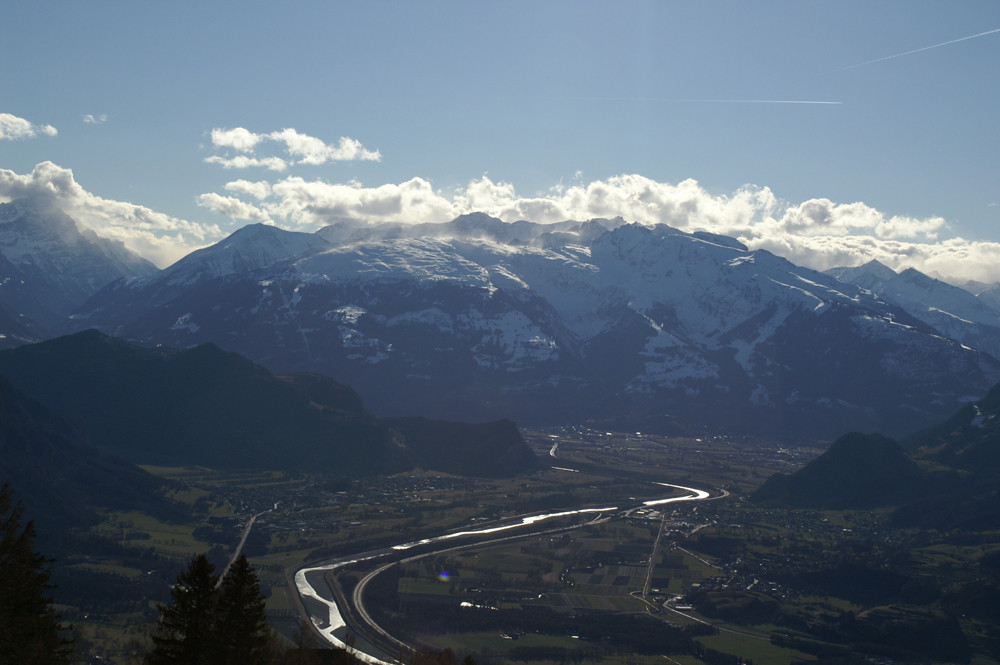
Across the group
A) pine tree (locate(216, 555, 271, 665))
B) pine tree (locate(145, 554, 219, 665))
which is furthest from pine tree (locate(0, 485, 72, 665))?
pine tree (locate(216, 555, 271, 665))

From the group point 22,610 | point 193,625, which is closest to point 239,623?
point 193,625

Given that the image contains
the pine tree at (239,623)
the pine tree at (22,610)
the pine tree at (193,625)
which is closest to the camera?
the pine tree at (193,625)

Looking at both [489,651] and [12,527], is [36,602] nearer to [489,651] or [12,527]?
[12,527]

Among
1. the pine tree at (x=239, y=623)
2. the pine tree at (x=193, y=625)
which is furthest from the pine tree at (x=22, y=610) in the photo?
the pine tree at (x=239, y=623)

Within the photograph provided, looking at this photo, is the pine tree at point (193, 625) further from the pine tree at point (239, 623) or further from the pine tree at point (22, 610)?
the pine tree at point (22, 610)

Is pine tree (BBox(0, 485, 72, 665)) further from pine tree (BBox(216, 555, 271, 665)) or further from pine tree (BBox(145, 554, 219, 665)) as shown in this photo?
pine tree (BBox(216, 555, 271, 665))

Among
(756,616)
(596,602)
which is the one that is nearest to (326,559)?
(596,602)

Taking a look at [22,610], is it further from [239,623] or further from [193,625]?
[239,623]

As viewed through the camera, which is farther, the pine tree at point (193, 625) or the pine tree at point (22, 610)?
the pine tree at point (22, 610)
